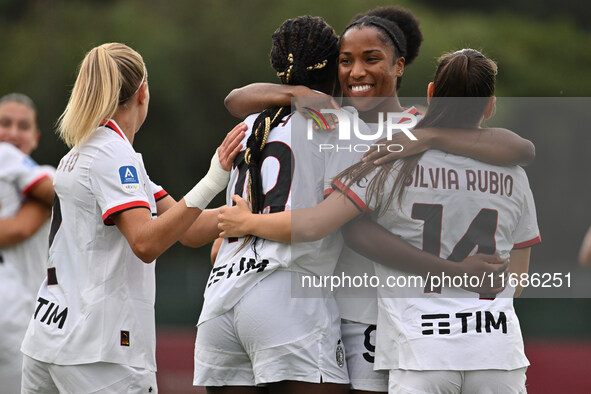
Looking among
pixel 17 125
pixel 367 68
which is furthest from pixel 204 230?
pixel 17 125

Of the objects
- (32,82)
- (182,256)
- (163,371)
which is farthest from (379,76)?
(32,82)

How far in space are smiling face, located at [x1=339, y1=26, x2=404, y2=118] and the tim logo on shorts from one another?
1.01 m

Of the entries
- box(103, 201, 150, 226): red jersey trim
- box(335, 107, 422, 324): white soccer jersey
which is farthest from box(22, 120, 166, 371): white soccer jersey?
box(335, 107, 422, 324): white soccer jersey

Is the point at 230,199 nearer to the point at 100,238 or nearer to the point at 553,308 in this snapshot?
the point at 100,238

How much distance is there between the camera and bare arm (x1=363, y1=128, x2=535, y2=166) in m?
3.63

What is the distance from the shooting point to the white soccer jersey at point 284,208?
3.69m

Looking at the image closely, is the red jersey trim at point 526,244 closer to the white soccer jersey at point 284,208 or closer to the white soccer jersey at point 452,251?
the white soccer jersey at point 452,251

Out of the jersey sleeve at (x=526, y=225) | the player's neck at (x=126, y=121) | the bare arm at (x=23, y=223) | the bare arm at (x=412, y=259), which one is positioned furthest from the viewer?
the bare arm at (x=23, y=223)

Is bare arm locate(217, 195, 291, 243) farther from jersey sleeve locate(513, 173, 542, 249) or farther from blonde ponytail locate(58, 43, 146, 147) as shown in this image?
jersey sleeve locate(513, 173, 542, 249)

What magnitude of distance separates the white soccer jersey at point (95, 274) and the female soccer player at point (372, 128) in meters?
0.48

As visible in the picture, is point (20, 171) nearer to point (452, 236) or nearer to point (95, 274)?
point (95, 274)

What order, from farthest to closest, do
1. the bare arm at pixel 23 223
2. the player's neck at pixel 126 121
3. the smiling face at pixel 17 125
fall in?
the smiling face at pixel 17 125
the bare arm at pixel 23 223
the player's neck at pixel 126 121

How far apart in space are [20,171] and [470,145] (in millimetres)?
2881

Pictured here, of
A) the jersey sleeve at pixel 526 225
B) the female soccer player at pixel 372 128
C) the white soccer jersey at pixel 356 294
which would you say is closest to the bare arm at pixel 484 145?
the female soccer player at pixel 372 128
